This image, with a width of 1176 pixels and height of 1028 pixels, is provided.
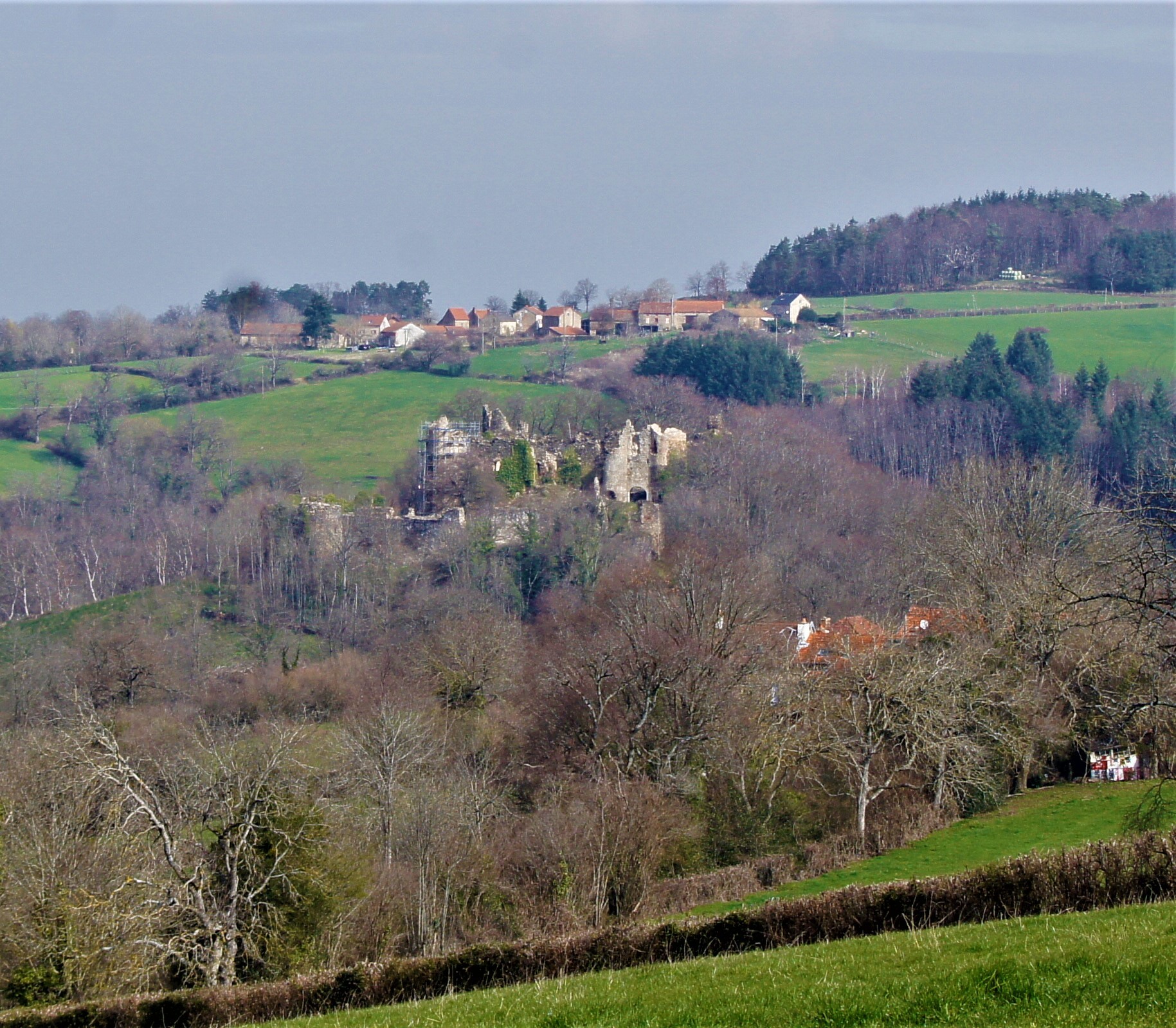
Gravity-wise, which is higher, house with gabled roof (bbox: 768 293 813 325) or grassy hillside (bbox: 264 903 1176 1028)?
house with gabled roof (bbox: 768 293 813 325)

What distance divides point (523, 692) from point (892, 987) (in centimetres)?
3091

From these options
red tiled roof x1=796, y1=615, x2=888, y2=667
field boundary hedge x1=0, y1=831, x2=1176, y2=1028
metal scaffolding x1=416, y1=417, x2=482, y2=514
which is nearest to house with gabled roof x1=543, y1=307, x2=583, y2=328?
metal scaffolding x1=416, y1=417, x2=482, y2=514

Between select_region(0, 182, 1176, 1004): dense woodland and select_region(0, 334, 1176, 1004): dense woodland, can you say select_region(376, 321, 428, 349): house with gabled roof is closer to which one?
select_region(0, 182, 1176, 1004): dense woodland

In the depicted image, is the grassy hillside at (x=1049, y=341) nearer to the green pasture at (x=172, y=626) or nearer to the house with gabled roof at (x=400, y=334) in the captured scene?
the house with gabled roof at (x=400, y=334)

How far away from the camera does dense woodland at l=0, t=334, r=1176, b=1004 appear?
18.9 m

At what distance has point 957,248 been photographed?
12488 cm

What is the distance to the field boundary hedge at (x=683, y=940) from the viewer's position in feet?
41.2

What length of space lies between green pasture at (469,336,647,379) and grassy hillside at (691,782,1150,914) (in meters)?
66.4

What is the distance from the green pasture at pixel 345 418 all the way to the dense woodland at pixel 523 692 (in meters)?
3.43

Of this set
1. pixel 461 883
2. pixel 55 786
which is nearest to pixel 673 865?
pixel 461 883

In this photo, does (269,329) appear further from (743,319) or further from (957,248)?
(957,248)

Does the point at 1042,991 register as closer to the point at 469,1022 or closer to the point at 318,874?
the point at 469,1022

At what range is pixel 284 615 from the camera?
5803cm

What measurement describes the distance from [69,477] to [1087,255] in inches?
3306
